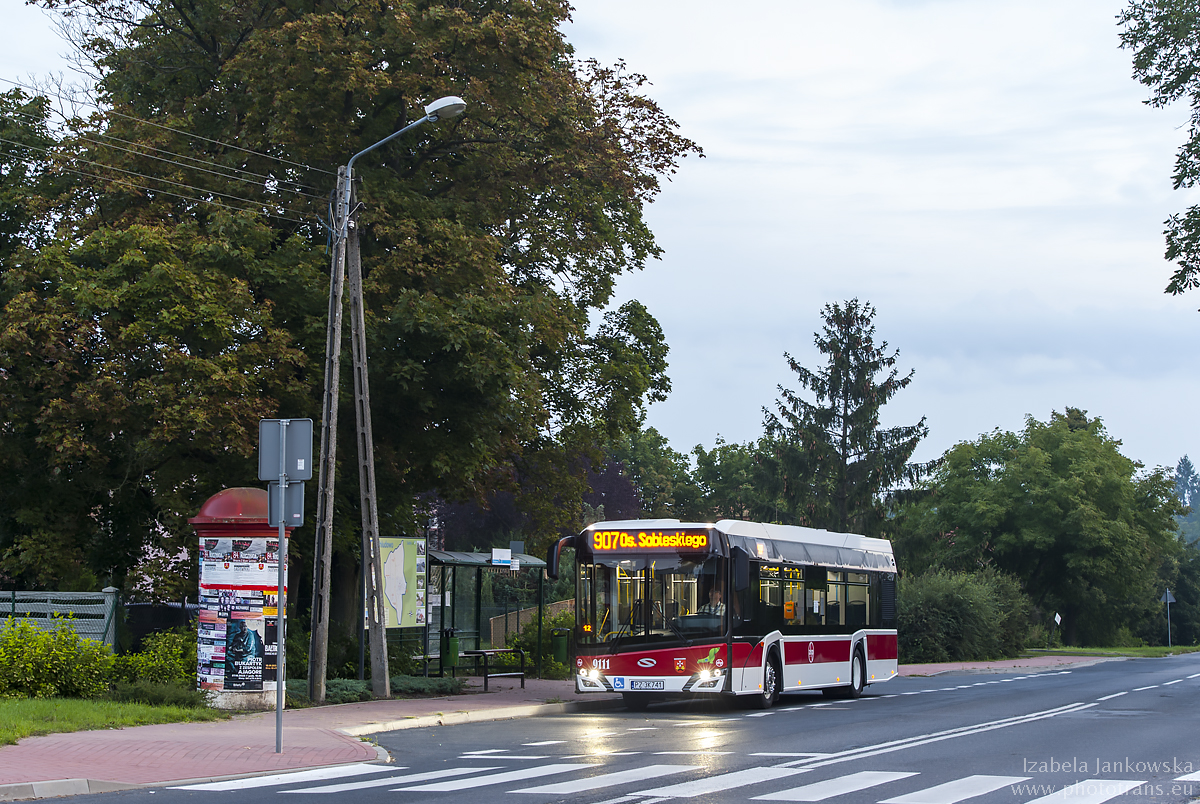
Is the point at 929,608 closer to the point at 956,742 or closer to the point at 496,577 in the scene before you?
the point at 496,577

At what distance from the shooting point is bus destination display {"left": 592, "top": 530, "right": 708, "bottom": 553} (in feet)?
66.6

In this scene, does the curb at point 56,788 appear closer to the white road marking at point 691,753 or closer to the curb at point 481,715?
the curb at point 481,715

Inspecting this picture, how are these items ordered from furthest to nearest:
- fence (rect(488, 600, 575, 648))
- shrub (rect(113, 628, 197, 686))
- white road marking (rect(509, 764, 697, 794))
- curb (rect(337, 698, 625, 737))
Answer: fence (rect(488, 600, 575, 648))
shrub (rect(113, 628, 197, 686))
curb (rect(337, 698, 625, 737))
white road marking (rect(509, 764, 697, 794))

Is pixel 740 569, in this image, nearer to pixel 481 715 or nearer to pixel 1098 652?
pixel 481 715

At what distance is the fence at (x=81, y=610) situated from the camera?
19.2m

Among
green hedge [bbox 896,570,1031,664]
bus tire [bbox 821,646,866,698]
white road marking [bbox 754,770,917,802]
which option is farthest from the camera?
green hedge [bbox 896,570,1031,664]

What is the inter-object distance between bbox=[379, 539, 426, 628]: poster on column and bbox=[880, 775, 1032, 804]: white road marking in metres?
11.7

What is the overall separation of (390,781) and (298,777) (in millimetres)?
915

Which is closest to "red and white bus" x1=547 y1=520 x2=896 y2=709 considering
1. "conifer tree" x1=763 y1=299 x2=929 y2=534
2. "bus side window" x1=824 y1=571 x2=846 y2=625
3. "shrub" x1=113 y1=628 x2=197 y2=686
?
"bus side window" x1=824 y1=571 x2=846 y2=625

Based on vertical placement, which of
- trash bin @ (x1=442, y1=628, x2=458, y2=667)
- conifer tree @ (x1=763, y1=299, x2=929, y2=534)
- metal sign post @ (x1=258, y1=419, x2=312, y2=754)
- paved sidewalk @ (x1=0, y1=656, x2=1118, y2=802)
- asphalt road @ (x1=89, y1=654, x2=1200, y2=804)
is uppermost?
conifer tree @ (x1=763, y1=299, x2=929, y2=534)

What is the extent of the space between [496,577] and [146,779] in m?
38.9

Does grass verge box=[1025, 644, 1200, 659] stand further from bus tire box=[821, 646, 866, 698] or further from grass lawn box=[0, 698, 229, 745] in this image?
grass lawn box=[0, 698, 229, 745]

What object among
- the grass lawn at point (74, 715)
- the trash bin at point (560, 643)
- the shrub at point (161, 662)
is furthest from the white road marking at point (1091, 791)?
the trash bin at point (560, 643)

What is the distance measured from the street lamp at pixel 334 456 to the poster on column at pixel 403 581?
384 millimetres
